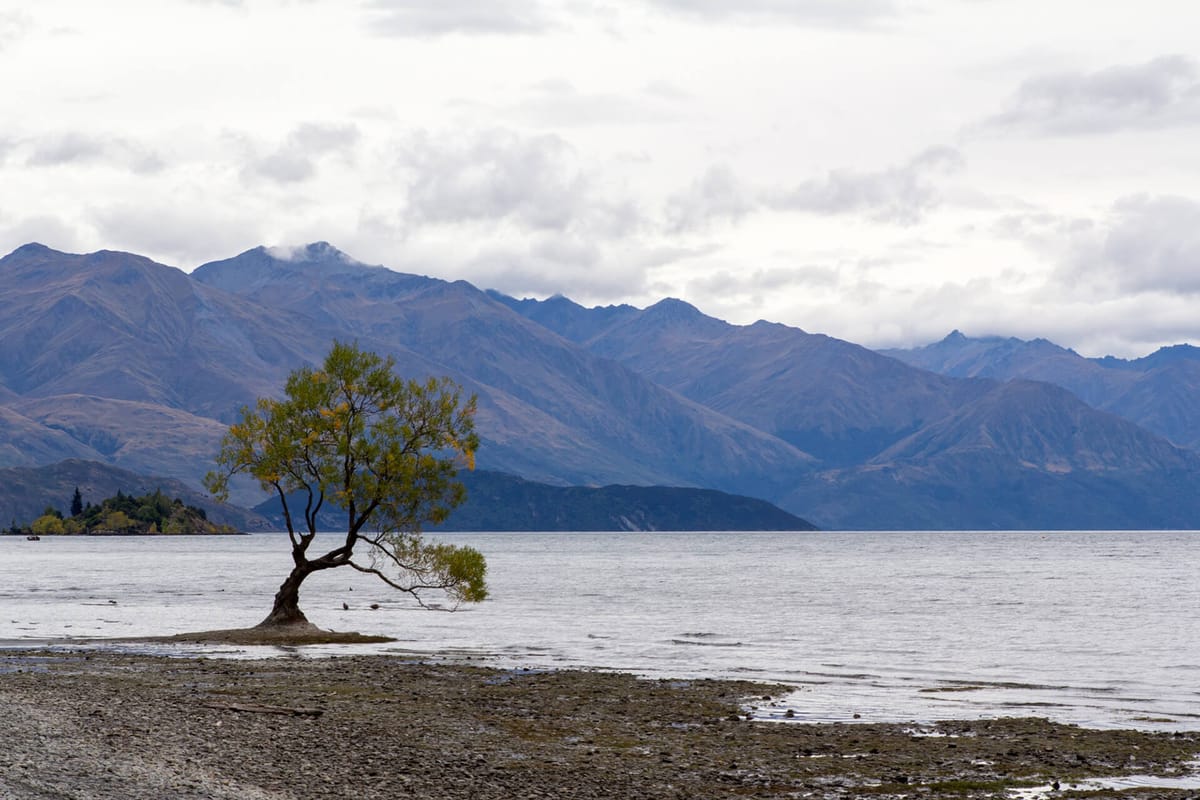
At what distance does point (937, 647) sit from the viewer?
258ft

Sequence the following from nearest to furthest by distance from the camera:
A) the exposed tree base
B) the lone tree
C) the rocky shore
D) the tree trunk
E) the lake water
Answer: the rocky shore < the lake water < the exposed tree base < the lone tree < the tree trunk

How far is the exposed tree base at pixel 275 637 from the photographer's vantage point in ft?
227

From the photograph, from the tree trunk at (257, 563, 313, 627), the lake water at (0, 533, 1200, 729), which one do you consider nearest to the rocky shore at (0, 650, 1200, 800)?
the lake water at (0, 533, 1200, 729)

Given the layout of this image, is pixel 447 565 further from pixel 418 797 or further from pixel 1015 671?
pixel 418 797

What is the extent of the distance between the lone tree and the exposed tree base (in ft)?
2.68

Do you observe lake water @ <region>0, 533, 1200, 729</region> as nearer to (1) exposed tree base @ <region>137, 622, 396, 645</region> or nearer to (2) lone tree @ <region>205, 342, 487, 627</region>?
(1) exposed tree base @ <region>137, 622, 396, 645</region>

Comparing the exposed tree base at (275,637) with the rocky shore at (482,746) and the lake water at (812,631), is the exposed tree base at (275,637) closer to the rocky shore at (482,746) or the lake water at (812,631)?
the lake water at (812,631)

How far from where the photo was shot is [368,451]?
2744 inches

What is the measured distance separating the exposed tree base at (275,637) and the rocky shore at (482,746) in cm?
1904

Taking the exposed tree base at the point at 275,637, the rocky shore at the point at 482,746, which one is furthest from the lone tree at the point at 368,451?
the rocky shore at the point at 482,746

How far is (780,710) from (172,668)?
2248 cm

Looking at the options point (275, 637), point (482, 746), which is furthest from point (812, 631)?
point (482, 746)

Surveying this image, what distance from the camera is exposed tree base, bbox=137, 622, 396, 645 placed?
227ft

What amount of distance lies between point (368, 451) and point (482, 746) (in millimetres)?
36373
